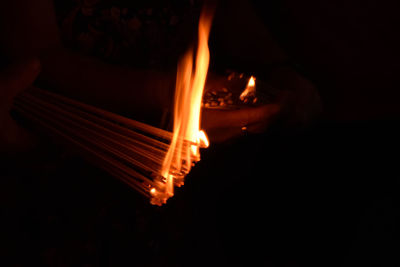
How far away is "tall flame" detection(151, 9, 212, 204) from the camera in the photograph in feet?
2.11

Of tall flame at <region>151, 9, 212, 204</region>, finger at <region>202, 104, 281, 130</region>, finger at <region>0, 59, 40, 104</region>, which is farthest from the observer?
finger at <region>202, 104, 281, 130</region>

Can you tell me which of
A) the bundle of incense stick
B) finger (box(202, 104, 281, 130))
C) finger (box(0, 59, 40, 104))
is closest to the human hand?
finger (box(0, 59, 40, 104))

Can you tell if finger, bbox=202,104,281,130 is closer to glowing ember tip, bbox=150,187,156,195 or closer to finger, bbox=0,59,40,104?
glowing ember tip, bbox=150,187,156,195

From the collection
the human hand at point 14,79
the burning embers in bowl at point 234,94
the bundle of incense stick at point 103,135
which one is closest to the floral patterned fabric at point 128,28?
the burning embers in bowl at point 234,94

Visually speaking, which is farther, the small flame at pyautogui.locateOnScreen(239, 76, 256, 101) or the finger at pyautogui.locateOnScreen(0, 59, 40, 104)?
the small flame at pyautogui.locateOnScreen(239, 76, 256, 101)

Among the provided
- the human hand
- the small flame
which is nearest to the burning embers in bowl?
the small flame

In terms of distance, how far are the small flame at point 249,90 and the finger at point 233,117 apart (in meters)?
0.05

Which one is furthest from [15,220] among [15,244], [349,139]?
[349,139]

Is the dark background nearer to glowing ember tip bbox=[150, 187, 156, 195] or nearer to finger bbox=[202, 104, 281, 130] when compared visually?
finger bbox=[202, 104, 281, 130]

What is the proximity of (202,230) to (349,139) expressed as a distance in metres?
0.78

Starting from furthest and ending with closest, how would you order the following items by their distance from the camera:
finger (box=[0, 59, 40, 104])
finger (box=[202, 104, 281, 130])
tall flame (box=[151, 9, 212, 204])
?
finger (box=[202, 104, 281, 130]) → tall flame (box=[151, 9, 212, 204]) → finger (box=[0, 59, 40, 104])

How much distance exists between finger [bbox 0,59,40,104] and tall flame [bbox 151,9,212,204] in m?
0.29

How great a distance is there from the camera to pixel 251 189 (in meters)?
1.23

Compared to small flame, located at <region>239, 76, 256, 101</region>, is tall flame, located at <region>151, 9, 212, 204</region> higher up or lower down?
lower down
